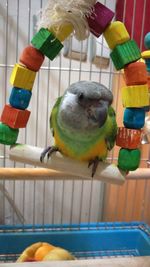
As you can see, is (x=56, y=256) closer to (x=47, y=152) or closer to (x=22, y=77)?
(x=47, y=152)

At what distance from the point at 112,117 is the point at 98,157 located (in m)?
0.07

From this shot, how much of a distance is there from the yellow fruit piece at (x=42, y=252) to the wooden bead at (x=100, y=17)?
545 mm

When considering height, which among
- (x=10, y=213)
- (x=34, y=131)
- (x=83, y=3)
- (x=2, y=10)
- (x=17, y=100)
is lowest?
(x=10, y=213)

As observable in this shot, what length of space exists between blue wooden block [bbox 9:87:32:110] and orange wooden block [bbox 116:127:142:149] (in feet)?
0.48

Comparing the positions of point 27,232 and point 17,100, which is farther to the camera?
point 27,232

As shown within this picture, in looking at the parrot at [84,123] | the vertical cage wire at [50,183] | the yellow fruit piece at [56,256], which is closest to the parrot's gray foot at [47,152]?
the parrot at [84,123]

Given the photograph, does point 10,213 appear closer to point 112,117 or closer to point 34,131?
point 34,131

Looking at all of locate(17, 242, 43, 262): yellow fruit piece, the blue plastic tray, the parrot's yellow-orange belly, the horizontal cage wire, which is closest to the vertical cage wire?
the horizontal cage wire

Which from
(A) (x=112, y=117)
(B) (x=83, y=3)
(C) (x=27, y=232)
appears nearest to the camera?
(B) (x=83, y=3)

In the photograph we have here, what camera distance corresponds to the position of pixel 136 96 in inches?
17.3

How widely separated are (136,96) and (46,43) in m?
0.15

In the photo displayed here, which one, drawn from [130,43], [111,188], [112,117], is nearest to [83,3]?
[130,43]

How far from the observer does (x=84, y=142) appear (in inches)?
19.5

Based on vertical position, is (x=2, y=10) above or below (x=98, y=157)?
above
